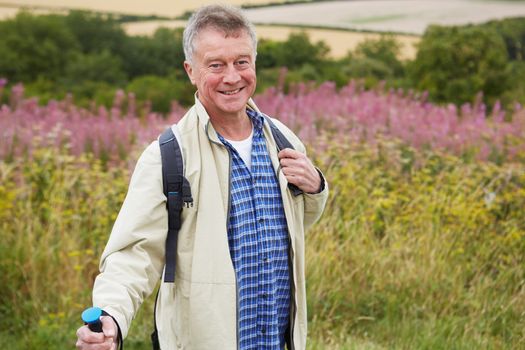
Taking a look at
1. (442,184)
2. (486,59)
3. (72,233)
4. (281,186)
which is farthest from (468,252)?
(486,59)

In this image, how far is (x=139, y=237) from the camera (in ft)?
7.65

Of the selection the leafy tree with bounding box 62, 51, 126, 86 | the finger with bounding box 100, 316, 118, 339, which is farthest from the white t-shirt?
the leafy tree with bounding box 62, 51, 126, 86

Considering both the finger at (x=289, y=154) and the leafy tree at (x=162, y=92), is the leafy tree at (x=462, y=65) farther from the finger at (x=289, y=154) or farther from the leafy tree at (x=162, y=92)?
the finger at (x=289, y=154)

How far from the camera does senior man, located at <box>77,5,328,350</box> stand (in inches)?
92.7

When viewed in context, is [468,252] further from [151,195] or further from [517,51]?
[517,51]

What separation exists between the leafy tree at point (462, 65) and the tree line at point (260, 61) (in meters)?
0.05

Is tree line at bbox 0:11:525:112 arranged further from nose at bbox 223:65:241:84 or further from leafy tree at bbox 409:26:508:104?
nose at bbox 223:65:241:84

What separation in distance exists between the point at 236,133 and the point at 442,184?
405 cm

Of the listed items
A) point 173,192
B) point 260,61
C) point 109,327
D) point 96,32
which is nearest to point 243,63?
point 173,192

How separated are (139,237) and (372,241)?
11.1ft

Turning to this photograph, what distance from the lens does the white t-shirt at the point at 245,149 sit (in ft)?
8.39

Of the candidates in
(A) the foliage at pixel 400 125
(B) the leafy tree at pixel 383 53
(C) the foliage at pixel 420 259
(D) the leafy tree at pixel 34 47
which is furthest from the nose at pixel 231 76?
(D) the leafy tree at pixel 34 47

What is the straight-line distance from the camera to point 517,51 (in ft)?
126

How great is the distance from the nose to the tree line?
18.7m
